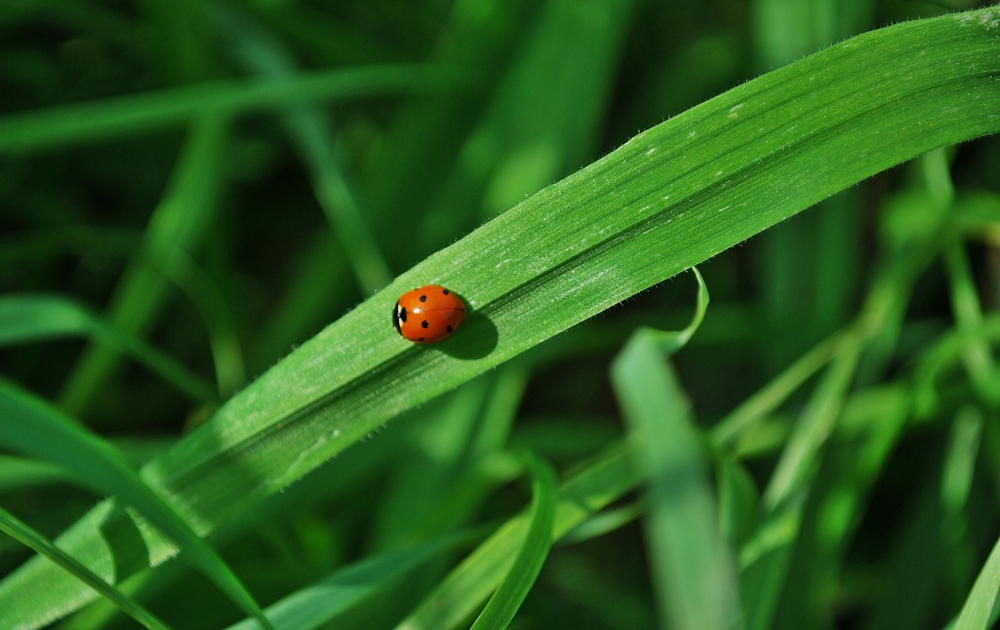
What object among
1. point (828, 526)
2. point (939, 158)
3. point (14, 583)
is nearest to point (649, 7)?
point (939, 158)

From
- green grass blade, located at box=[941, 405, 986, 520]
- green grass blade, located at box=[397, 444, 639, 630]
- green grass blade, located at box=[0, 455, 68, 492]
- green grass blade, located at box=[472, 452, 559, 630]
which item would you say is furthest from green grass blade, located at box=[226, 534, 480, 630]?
green grass blade, located at box=[941, 405, 986, 520]

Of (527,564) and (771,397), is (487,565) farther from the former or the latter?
(771,397)

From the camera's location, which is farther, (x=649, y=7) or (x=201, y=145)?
(x=649, y=7)

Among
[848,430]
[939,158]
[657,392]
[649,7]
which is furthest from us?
[649,7]

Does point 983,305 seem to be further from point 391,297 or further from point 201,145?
point 201,145

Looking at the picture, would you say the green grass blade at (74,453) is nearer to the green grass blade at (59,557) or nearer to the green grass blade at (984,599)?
the green grass blade at (59,557)

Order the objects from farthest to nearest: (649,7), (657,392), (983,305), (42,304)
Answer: (649,7), (983,305), (42,304), (657,392)

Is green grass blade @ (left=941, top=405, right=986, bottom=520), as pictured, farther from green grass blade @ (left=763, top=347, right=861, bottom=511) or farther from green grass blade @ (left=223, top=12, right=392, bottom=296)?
green grass blade @ (left=223, top=12, right=392, bottom=296)
